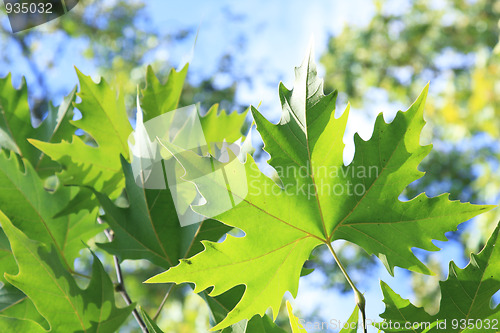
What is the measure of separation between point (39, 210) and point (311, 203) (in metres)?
0.26

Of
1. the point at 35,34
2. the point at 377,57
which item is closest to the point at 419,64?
the point at 377,57

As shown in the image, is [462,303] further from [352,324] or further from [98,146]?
[98,146]

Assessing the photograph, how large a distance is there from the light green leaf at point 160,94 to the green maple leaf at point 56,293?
7.6 inches

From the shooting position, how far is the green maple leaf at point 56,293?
1.06 feet

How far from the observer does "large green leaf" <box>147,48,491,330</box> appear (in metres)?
0.30

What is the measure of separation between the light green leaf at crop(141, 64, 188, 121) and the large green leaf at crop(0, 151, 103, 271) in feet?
0.40

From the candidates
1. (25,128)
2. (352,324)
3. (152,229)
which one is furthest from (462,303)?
(25,128)

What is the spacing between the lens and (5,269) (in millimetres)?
407

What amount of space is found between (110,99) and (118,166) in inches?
3.0

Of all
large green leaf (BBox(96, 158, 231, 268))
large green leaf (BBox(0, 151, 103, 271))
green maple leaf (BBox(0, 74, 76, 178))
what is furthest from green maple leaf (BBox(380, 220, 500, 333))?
green maple leaf (BBox(0, 74, 76, 178))

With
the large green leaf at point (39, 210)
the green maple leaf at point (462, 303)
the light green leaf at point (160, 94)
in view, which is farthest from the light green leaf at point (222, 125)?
the green maple leaf at point (462, 303)

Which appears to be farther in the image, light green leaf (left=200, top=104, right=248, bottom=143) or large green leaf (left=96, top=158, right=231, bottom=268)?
light green leaf (left=200, top=104, right=248, bottom=143)

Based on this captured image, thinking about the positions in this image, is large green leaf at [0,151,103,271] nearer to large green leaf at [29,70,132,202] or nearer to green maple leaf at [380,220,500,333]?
large green leaf at [29,70,132,202]

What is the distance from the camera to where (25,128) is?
543 millimetres
